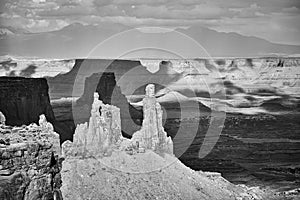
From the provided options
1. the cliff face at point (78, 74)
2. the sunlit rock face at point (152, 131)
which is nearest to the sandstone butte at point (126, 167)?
the sunlit rock face at point (152, 131)

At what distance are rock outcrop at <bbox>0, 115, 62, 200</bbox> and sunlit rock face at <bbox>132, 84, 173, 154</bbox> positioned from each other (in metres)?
19.0

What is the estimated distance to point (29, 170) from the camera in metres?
8.67

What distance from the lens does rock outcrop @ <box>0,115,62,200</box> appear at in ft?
27.4

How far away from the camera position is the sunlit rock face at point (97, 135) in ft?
77.5

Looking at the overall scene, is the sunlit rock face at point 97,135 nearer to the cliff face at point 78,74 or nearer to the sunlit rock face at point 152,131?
the sunlit rock face at point 152,131

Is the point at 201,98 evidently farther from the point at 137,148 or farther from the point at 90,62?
the point at 137,148

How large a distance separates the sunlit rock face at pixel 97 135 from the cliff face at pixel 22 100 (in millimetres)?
2432

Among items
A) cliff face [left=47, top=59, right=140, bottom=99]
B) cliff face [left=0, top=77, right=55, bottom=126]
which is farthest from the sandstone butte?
cliff face [left=47, top=59, right=140, bottom=99]

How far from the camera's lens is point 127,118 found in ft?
136

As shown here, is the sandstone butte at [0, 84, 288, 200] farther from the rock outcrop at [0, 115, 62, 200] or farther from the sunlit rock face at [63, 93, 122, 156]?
the rock outcrop at [0, 115, 62, 200]

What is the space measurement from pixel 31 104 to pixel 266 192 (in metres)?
19.3

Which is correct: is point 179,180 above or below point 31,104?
below

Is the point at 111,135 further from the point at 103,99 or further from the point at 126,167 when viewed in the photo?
the point at 103,99

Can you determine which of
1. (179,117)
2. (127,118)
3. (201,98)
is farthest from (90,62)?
(201,98)
